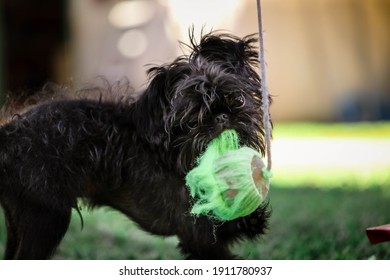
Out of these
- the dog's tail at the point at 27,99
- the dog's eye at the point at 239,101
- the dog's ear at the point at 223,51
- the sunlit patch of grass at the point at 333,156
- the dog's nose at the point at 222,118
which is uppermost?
the dog's ear at the point at 223,51

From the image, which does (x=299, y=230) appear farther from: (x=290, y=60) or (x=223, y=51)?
(x=290, y=60)

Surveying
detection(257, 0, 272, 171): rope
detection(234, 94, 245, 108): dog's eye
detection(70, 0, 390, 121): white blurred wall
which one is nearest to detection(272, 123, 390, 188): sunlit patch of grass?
detection(70, 0, 390, 121): white blurred wall

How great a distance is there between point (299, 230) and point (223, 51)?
205cm

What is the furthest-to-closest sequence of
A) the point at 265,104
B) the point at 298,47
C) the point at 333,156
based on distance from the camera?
1. the point at 298,47
2. the point at 333,156
3. the point at 265,104

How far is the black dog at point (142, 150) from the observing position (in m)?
3.34

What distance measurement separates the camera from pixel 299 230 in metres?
5.20

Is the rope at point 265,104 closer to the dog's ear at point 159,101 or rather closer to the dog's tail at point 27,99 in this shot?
the dog's ear at point 159,101

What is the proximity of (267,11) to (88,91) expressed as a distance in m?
7.42

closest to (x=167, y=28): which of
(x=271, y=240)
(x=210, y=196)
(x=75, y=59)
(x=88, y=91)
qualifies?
(x=75, y=59)

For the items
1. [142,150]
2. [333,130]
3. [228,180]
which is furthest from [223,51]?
[333,130]

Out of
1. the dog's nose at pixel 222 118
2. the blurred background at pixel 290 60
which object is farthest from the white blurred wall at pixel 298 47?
the dog's nose at pixel 222 118

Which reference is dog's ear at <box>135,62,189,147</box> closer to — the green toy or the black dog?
the black dog

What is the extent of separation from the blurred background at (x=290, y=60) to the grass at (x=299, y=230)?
0.04m
